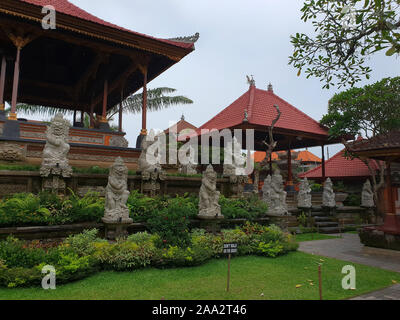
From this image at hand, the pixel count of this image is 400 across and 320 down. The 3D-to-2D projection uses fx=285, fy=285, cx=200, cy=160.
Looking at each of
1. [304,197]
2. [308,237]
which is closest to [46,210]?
[308,237]

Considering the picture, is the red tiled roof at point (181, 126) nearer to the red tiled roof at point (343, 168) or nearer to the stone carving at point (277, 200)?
the red tiled roof at point (343, 168)

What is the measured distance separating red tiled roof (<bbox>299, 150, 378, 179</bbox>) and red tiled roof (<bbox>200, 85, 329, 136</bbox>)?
3.88 meters

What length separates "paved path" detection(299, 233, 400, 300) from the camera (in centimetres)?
749

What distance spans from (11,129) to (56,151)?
312 cm

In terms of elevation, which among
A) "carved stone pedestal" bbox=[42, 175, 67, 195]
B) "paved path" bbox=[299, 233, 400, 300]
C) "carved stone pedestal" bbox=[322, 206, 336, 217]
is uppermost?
"carved stone pedestal" bbox=[42, 175, 67, 195]

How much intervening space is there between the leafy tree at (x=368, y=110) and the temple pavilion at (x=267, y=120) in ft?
4.05

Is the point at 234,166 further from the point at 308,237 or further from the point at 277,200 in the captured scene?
the point at 308,237

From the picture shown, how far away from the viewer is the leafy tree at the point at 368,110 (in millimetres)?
14734

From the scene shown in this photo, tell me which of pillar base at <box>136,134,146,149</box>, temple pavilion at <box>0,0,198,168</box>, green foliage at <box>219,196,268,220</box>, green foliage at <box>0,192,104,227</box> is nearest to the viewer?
green foliage at <box>0,192,104,227</box>

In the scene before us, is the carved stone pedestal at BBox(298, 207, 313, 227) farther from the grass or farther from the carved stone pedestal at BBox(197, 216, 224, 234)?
Result: the carved stone pedestal at BBox(197, 216, 224, 234)

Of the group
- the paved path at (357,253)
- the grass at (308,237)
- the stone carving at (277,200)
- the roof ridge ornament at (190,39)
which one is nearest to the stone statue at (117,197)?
the stone carving at (277,200)

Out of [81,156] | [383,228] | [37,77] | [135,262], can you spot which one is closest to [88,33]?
[81,156]

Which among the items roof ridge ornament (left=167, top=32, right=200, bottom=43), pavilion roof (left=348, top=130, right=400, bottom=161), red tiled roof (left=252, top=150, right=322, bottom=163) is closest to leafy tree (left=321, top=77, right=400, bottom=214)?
pavilion roof (left=348, top=130, right=400, bottom=161)
